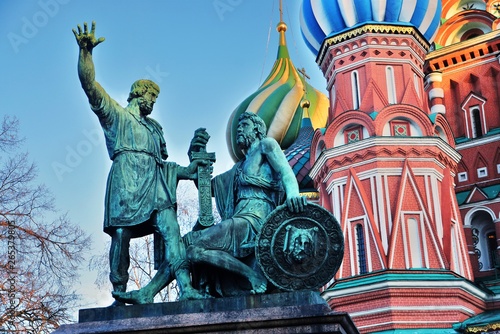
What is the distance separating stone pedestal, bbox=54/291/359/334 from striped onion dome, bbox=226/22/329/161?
2725cm

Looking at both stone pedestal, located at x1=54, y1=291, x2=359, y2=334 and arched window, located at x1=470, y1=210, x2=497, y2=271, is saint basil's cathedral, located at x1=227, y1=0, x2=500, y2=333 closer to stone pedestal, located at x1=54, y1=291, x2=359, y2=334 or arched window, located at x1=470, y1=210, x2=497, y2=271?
arched window, located at x1=470, y1=210, x2=497, y2=271

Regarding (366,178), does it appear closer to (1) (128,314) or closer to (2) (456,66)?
(2) (456,66)

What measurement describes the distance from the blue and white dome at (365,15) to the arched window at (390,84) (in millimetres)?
1395

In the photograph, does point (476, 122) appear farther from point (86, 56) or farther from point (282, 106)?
point (86, 56)

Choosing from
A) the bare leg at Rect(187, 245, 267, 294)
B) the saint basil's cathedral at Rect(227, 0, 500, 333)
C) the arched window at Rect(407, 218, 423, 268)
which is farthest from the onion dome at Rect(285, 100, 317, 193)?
the bare leg at Rect(187, 245, 267, 294)

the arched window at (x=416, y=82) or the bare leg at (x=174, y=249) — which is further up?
the arched window at (x=416, y=82)

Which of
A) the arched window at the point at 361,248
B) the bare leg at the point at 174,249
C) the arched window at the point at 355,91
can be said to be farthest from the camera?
the arched window at the point at 355,91

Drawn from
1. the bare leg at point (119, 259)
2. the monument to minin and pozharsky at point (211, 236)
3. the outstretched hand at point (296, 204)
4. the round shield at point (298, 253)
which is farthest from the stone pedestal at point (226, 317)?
the outstretched hand at point (296, 204)

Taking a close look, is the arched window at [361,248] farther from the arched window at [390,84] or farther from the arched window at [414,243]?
the arched window at [390,84]

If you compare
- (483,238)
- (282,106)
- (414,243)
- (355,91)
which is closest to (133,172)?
(414,243)

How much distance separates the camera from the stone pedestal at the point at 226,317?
23.2 feet

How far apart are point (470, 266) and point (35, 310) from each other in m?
15.1

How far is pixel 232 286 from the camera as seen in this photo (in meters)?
7.93

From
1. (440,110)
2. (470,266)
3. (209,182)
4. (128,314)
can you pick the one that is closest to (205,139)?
(209,182)
